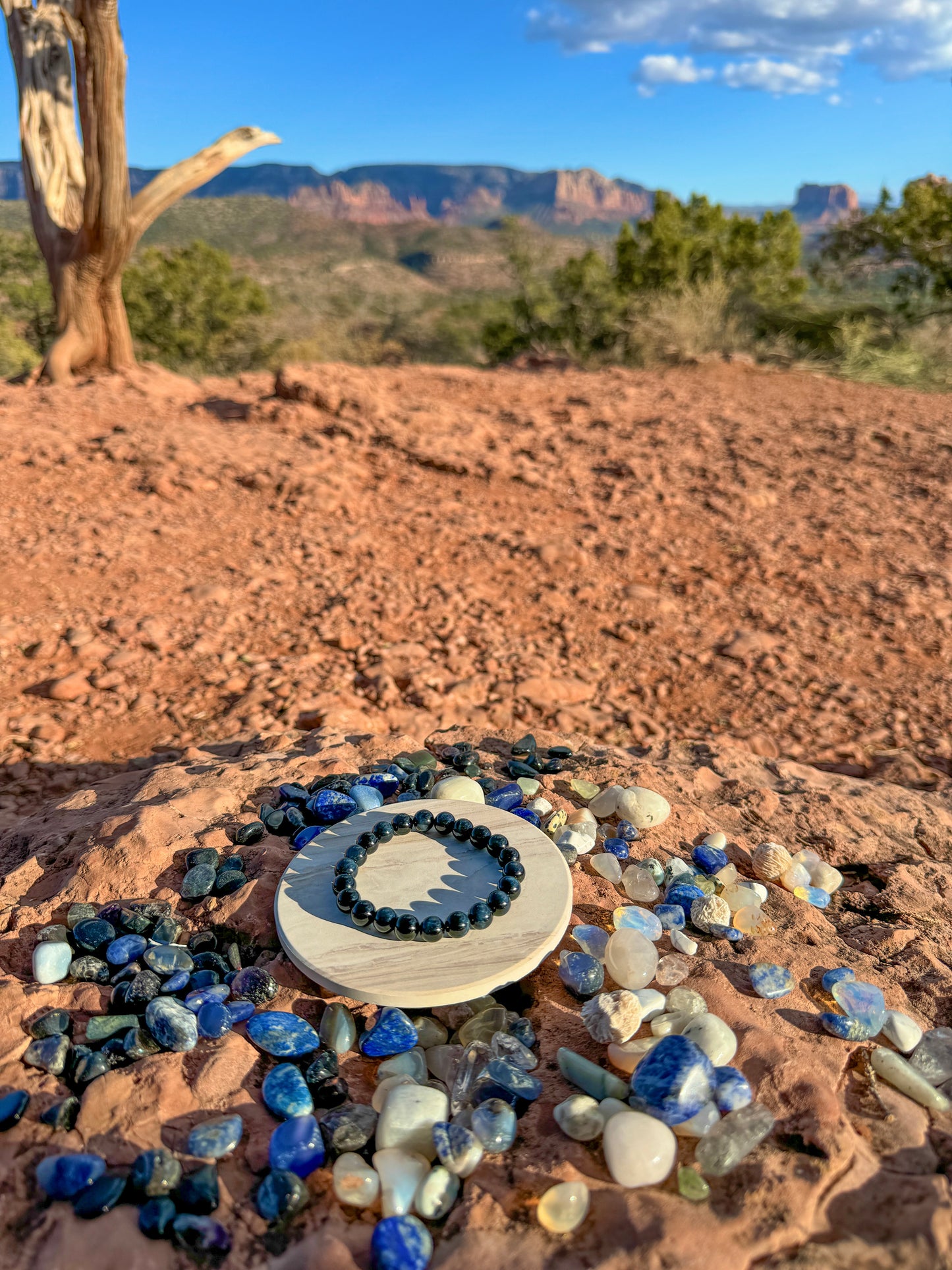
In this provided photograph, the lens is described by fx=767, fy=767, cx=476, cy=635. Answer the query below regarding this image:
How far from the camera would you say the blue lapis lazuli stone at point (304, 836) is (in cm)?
186

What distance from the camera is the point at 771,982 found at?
152 centimetres

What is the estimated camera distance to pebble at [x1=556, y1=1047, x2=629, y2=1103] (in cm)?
131

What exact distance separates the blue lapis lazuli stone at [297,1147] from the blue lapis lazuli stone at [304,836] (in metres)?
0.68

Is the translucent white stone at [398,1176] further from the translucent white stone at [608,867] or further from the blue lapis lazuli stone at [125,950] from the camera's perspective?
the translucent white stone at [608,867]

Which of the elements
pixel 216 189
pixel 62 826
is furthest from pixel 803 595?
pixel 216 189

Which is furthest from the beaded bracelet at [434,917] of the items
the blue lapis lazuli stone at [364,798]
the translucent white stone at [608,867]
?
the translucent white stone at [608,867]

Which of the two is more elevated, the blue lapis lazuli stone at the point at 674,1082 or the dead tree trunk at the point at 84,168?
the dead tree trunk at the point at 84,168

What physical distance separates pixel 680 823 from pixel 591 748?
0.45 metres

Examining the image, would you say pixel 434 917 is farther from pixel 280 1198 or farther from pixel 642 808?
pixel 642 808

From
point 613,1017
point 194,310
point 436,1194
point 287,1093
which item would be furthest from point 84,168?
point 194,310

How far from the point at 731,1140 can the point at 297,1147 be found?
2.22 feet

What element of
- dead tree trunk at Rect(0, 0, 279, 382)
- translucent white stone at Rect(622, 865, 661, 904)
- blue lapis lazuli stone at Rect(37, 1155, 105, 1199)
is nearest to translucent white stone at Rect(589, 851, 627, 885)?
translucent white stone at Rect(622, 865, 661, 904)

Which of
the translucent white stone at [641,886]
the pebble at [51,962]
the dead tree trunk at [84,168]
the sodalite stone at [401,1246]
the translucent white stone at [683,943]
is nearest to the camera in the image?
the sodalite stone at [401,1246]

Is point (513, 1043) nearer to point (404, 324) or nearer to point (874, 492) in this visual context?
point (874, 492)
